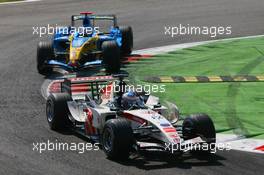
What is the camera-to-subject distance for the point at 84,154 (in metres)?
13.8

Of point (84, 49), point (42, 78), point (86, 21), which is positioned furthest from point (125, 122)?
point (86, 21)

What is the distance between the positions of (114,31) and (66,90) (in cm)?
821

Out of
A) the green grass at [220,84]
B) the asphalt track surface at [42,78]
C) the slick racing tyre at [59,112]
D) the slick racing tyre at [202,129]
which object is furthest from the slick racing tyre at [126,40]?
the slick racing tyre at [202,129]

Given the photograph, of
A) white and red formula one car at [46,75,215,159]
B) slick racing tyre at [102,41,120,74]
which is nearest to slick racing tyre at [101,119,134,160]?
white and red formula one car at [46,75,215,159]

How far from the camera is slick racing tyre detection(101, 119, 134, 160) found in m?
13.0

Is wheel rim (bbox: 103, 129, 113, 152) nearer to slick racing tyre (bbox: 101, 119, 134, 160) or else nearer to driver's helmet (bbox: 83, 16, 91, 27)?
slick racing tyre (bbox: 101, 119, 134, 160)

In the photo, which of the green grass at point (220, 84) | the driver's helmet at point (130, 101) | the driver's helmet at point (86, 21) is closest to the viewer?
the driver's helmet at point (130, 101)

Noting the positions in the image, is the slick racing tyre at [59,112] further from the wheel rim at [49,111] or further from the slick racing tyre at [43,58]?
the slick racing tyre at [43,58]

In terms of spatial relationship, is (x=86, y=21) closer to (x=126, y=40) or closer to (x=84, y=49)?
(x=126, y=40)

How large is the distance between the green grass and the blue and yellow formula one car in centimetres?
87

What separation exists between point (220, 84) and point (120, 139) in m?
7.21

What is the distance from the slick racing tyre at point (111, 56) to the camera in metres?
22.0

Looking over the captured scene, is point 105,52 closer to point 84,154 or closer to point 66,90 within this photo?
point 66,90

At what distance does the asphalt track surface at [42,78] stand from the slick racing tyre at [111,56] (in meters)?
2.10
